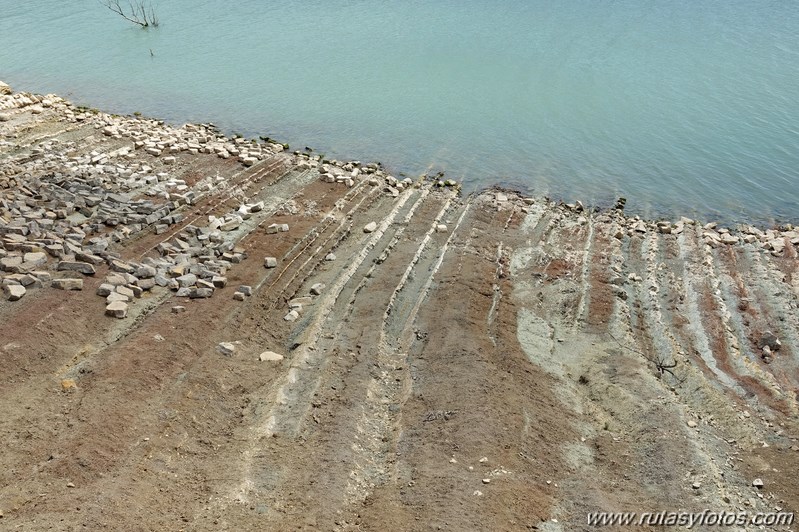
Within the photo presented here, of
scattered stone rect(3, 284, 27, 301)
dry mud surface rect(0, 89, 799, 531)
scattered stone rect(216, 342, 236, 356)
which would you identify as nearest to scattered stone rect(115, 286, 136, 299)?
dry mud surface rect(0, 89, 799, 531)

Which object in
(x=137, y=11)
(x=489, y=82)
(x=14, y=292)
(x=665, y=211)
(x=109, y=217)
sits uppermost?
(x=14, y=292)

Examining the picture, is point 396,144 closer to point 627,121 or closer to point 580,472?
point 627,121

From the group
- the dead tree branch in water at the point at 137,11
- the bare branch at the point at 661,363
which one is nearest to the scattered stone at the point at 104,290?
the bare branch at the point at 661,363

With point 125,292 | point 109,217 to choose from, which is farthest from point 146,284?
point 109,217

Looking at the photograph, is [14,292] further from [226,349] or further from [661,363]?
[661,363]

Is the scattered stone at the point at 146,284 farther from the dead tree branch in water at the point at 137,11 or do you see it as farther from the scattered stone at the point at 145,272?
the dead tree branch in water at the point at 137,11
